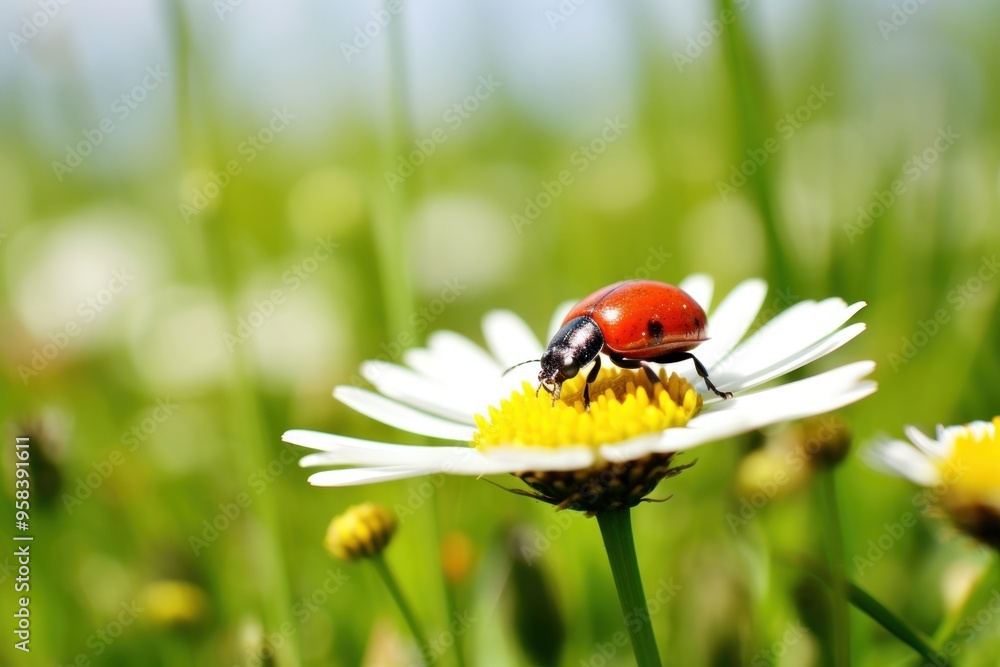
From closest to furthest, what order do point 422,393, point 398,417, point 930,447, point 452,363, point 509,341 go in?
point 930,447 → point 398,417 → point 422,393 → point 452,363 → point 509,341

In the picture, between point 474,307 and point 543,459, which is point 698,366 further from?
point 474,307

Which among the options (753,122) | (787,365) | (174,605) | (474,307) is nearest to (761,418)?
(787,365)

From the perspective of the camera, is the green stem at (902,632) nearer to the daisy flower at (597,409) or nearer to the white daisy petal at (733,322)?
the daisy flower at (597,409)

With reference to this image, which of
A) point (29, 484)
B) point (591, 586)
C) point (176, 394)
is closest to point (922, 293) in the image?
point (591, 586)

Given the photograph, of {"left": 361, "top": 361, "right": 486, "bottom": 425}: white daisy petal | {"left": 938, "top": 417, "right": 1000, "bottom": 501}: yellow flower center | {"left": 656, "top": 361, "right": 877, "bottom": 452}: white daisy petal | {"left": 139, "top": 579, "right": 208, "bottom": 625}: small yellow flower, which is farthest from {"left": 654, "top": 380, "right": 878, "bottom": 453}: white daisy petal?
{"left": 139, "top": 579, "right": 208, "bottom": 625}: small yellow flower

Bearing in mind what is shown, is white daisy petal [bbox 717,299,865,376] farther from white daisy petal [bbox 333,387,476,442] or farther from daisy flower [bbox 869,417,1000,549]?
white daisy petal [bbox 333,387,476,442]

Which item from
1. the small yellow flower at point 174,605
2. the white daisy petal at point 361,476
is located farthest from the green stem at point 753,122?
the small yellow flower at point 174,605

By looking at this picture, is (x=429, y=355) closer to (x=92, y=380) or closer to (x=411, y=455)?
(x=411, y=455)
